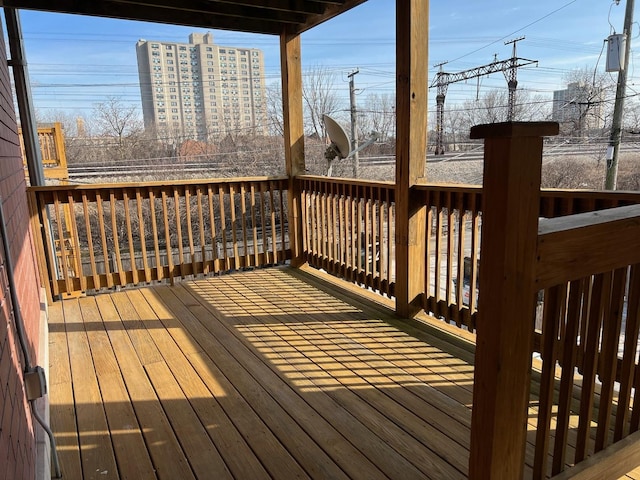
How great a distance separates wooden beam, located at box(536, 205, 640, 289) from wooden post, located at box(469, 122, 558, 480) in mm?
61

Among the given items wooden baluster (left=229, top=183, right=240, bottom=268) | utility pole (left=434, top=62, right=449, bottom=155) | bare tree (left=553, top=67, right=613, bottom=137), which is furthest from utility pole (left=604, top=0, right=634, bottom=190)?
wooden baluster (left=229, top=183, right=240, bottom=268)

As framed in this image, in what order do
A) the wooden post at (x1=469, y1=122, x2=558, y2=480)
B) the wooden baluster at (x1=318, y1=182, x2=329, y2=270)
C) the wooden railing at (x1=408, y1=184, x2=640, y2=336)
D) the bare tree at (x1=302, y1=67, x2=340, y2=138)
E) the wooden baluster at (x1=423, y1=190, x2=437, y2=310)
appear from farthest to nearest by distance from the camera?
the bare tree at (x1=302, y1=67, x2=340, y2=138) → the wooden baluster at (x1=318, y1=182, x2=329, y2=270) → the wooden baluster at (x1=423, y1=190, x2=437, y2=310) → the wooden railing at (x1=408, y1=184, x2=640, y2=336) → the wooden post at (x1=469, y1=122, x2=558, y2=480)

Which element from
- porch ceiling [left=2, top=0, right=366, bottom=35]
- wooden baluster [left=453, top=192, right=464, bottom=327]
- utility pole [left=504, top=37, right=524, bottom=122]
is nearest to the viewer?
wooden baluster [left=453, top=192, right=464, bottom=327]

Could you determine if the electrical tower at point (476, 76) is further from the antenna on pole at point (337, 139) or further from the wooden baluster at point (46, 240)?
the wooden baluster at point (46, 240)

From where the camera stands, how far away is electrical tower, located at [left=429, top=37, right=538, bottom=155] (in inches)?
271

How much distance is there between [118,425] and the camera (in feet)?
6.68

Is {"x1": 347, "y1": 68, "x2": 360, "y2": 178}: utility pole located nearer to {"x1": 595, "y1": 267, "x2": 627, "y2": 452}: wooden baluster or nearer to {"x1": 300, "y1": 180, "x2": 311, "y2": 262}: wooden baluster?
{"x1": 300, "y1": 180, "x2": 311, "y2": 262}: wooden baluster

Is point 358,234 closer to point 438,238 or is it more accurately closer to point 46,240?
point 438,238

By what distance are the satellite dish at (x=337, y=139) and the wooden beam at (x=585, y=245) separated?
10.9 ft

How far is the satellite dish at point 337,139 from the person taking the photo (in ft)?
14.2

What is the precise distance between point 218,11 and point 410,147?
2244 mm

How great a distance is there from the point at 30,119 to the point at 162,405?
3042mm


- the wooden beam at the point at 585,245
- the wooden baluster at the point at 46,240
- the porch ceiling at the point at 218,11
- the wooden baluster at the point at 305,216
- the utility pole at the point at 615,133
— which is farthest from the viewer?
the utility pole at the point at 615,133

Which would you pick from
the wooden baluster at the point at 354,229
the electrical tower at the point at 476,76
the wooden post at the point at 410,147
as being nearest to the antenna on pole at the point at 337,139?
the wooden baluster at the point at 354,229
